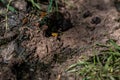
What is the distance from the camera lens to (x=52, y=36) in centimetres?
235

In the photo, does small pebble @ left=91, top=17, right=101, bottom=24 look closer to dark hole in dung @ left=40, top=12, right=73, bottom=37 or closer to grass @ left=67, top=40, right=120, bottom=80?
dark hole in dung @ left=40, top=12, right=73, bottom=37

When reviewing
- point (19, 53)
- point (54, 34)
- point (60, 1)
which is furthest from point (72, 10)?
point (19, 53)

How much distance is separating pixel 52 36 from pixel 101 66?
0.51 metres

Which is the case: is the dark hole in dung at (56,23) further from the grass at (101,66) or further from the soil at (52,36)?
the grass at (101,66)

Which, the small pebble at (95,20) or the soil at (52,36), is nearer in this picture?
the soil at (52,36)

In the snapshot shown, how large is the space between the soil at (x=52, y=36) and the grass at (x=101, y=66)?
0.06m

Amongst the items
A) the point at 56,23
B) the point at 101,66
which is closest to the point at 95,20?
the point at 56,23

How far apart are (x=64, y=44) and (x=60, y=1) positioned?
48 cm

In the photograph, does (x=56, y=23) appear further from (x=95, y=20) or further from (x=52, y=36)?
(x=95, y=20)

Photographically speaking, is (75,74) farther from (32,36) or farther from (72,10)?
(72,10)

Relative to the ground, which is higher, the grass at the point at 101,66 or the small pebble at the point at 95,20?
the small pebble at the point at 95,20

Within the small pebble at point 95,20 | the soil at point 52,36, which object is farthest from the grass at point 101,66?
the small pebble at point 95,20

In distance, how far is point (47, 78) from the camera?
212 cm

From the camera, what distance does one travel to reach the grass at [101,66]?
205 cm
